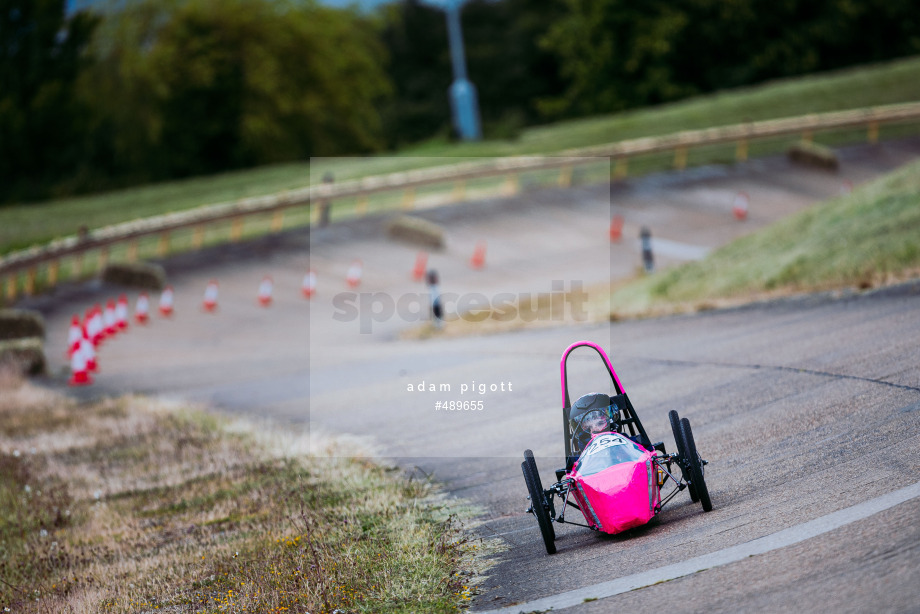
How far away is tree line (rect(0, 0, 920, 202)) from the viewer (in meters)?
52.2

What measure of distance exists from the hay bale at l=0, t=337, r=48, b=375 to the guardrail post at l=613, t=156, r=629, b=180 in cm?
2371

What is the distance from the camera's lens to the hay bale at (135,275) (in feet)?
84.0

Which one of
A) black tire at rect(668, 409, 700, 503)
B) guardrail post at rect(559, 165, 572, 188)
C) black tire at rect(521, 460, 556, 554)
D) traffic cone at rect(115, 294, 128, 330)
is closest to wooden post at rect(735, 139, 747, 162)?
guardrail post at rect(559, 165, 572, 188)

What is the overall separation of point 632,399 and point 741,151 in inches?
1225

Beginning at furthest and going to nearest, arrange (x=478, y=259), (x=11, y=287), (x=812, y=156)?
(x=812, y=156), (x=478, y=259), (x=11, y=287)

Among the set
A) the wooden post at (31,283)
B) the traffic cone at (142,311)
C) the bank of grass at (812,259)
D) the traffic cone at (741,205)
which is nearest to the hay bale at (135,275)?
the wooden post at (31,283)

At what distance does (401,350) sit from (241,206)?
47.3 ft

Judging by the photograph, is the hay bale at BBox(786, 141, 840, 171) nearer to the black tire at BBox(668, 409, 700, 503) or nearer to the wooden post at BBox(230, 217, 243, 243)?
the wooden post at BBox(230, 217, 243, 243)

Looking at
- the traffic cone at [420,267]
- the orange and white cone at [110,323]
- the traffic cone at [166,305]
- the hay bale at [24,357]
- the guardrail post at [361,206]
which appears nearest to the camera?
the hay bale at [24,357]

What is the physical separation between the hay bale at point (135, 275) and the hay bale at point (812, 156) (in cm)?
2468

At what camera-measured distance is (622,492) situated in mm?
6270

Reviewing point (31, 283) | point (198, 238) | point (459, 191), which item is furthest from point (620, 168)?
point (31, 283)

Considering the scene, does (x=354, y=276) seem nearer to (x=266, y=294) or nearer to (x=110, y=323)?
(x=266, y=294)

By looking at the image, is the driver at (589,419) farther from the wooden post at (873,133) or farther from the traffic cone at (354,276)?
the wooden post at (873,133)
